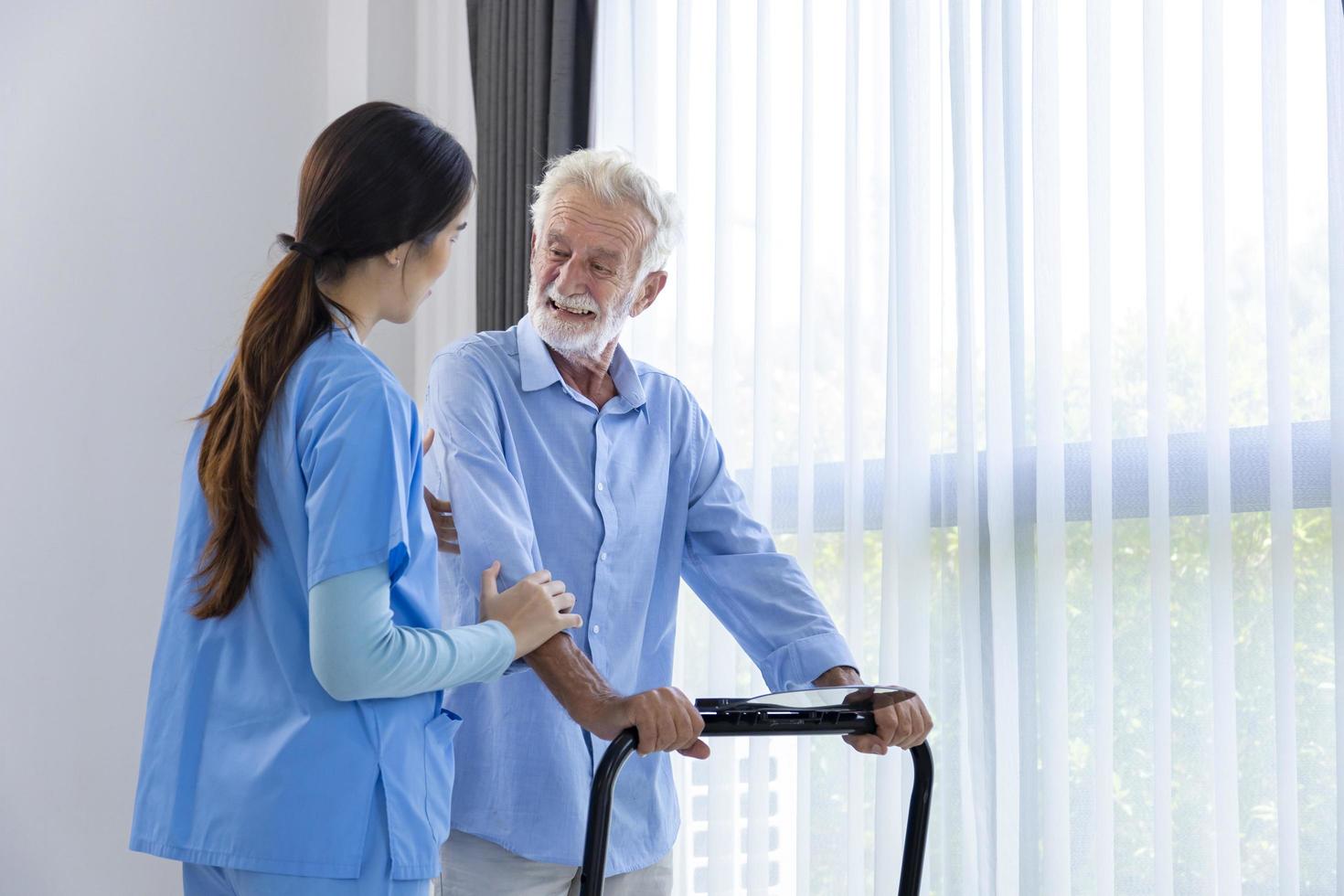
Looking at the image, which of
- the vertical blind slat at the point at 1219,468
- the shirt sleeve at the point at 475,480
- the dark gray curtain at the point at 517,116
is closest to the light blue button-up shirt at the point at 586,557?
the shirt sleeve at the point at 475,480

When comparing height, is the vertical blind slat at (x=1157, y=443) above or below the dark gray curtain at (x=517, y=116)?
below

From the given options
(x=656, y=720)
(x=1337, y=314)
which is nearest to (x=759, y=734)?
(x=656, y=720)

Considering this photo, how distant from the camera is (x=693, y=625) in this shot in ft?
9.22

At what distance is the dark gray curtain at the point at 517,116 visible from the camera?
10.1ft

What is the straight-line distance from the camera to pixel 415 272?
4.91ft

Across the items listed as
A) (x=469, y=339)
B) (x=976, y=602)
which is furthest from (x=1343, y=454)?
(x=469, y=339)

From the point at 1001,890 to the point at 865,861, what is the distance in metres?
0.29

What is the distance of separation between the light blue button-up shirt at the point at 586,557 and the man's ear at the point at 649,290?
5.2 inches

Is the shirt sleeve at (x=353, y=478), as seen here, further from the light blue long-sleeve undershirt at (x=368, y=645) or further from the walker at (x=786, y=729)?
the walker at (x=786, y=729)

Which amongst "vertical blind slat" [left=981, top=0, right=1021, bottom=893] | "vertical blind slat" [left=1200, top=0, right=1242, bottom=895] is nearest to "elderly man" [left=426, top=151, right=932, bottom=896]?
"vertical blind slat" [left=981, top=0, right=1021, bottom=893]

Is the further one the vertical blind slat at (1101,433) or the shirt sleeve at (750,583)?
the vertical blind slat at (1101,433)

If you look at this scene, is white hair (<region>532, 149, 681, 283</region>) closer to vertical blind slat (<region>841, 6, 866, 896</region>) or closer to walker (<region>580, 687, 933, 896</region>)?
vertical blind slat (<region>841, 6, 866, 896</region>)

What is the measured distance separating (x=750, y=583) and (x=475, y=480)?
0.47 meters

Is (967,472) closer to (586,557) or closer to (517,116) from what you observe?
(586,557)
